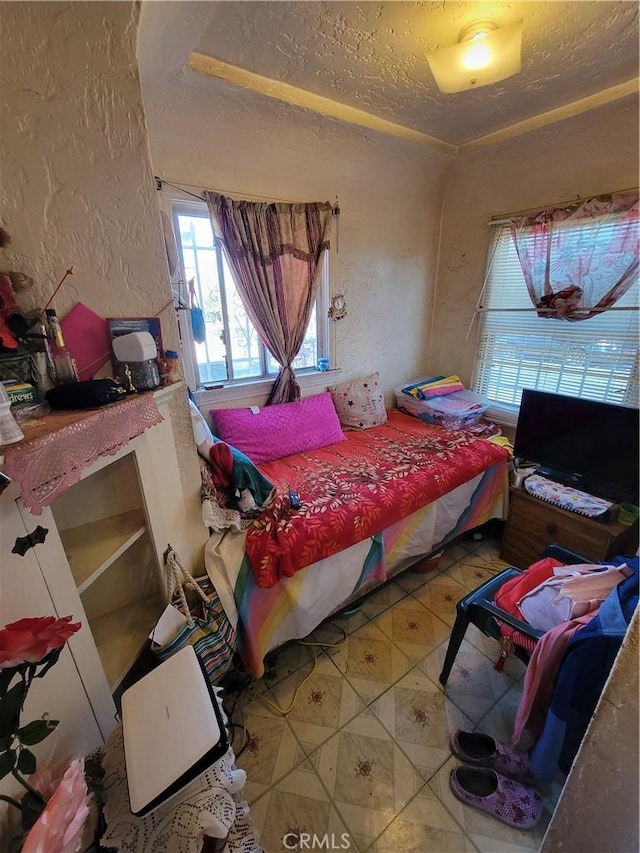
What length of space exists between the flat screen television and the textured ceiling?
61.0 inches

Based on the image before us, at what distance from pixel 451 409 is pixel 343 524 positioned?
1.48 m

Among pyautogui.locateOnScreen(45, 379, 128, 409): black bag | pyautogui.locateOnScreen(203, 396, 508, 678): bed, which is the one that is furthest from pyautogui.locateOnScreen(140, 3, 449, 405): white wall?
pyautogui.locateOnScreen(45, 379, 128, 409): black bag

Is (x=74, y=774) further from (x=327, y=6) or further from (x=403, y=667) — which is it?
(x=327, y=6)

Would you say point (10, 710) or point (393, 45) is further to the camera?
point (393, 45)

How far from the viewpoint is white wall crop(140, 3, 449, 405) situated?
64.1 inches

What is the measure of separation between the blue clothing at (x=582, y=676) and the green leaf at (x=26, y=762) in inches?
48.8

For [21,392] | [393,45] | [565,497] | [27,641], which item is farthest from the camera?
[565,497]

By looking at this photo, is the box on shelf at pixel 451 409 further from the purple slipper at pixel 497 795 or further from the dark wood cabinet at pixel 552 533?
the purple slipper at pixel 497 795

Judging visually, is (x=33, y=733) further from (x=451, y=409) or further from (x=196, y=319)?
(x=451, y=409)

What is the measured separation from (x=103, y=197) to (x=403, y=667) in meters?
2.07

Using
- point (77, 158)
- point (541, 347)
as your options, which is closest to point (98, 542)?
point (77, 158)

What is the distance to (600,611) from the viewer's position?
97cm

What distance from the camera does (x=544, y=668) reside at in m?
1.05

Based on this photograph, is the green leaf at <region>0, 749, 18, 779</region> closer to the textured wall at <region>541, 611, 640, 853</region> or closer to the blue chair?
the textured wall at <region>541, 611, 640, 853</region>
